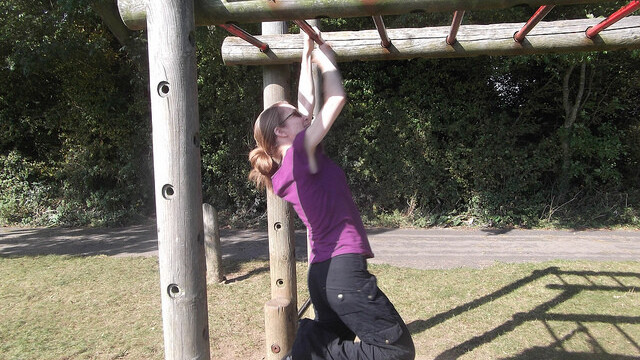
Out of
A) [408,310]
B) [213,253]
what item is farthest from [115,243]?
[408,310]

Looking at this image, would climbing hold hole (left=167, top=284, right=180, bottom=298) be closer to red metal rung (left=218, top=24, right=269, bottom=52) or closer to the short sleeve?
the short sleeve

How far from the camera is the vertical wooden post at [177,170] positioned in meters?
1.65

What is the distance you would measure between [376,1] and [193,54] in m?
0.77

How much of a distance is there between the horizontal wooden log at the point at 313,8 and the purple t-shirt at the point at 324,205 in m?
0.59

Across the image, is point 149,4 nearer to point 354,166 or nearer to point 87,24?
point 354,166

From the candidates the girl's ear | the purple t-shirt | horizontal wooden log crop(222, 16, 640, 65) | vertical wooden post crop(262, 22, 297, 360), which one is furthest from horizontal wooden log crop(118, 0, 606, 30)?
vertical wooden post crop(262, 22, 297, 360)

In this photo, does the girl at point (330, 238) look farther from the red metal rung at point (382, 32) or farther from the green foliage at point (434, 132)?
the green foliage at point (434, 132)

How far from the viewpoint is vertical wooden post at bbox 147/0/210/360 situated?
1649 mm

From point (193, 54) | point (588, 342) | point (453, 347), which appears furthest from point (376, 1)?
point (588, 342)

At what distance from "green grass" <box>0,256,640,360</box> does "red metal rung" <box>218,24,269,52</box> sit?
2.42 metres

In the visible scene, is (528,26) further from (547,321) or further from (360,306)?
(547,321)

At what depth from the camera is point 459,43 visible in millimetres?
2865

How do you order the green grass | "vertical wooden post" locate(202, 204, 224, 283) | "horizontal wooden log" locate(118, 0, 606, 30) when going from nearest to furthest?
"horizontal wooden log" locate(118, 0, 606, 30) < the green grass < "vertical wooden post" locate(202, 204, 224, 283)

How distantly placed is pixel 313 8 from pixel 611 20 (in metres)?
1.67
